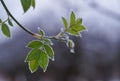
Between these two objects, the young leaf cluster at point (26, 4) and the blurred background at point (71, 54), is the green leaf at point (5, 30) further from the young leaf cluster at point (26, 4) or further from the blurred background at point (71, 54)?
the blurred background at point (71, 54)

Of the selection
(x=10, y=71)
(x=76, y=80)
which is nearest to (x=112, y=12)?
(x=76, y=80)

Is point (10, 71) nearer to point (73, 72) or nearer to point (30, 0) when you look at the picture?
point (73, 72)

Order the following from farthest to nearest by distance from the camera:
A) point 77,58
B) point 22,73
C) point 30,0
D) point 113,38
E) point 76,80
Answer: point 113,38 < point 77,58 < point 76,80 < point 22,73 < point 30,0

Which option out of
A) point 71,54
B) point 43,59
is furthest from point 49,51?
point 71,54

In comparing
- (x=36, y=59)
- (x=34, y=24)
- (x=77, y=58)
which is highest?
(x=36, y=59)

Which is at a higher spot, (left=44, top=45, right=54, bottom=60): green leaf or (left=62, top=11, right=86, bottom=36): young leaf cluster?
(left=62, top=11, right=86, bottom=36): young leaf cluster

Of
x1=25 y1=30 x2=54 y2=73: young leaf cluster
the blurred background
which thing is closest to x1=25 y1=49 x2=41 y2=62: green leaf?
x1=25 y1=30 x2=54 y2=73: young leaf cluster

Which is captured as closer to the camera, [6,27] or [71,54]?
[6,27]

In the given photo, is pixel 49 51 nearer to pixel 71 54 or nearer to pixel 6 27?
pixel 6 27

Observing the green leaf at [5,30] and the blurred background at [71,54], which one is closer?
the green leaf at [5,30]

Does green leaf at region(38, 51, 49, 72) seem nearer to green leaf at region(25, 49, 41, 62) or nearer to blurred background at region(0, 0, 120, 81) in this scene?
green leaf at region(25, 49, 41, 62)

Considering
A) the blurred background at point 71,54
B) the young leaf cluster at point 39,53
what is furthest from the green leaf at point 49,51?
the blurred background at point 71,54
